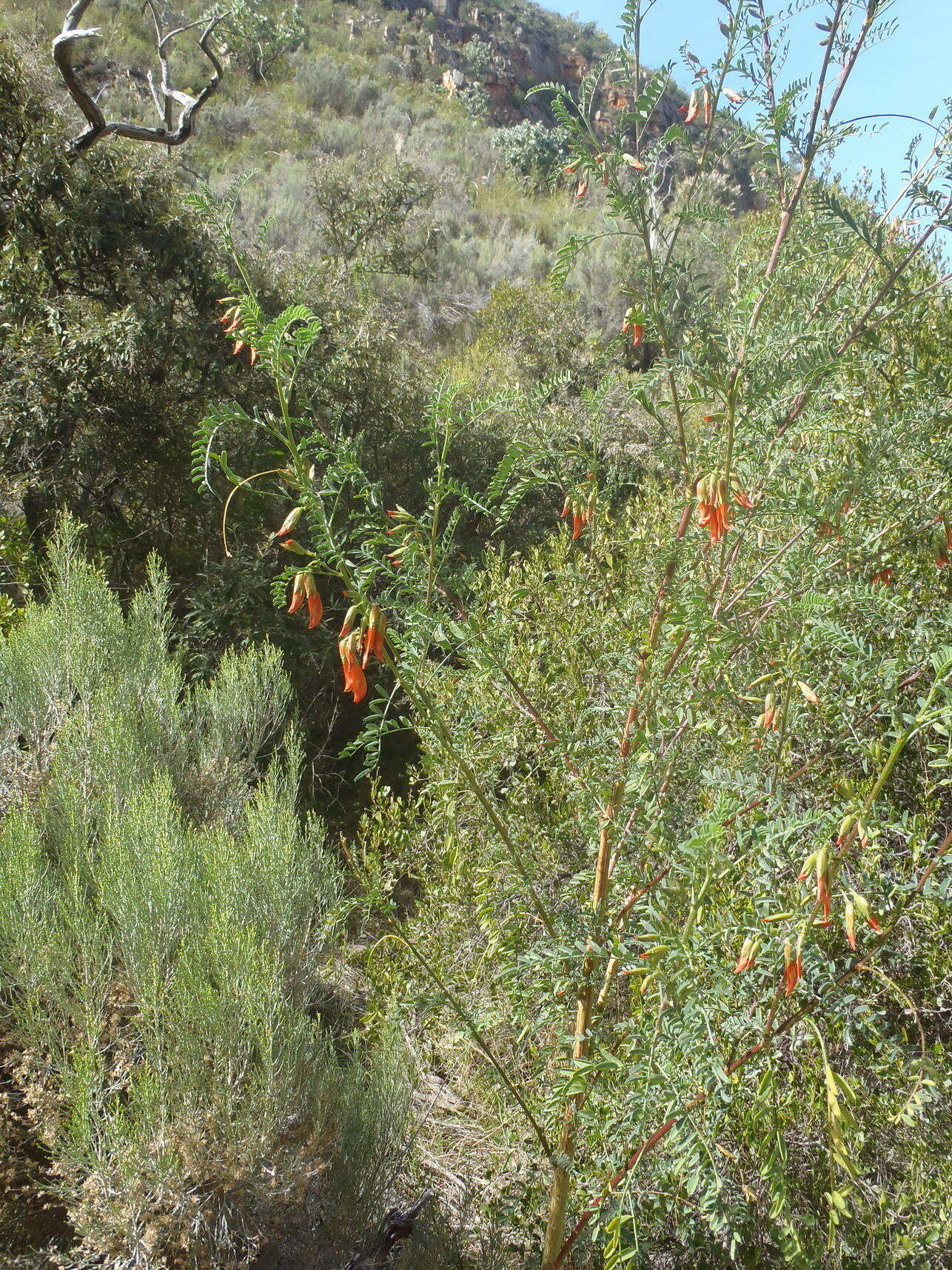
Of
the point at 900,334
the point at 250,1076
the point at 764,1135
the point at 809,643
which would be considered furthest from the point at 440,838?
the point at 900,334

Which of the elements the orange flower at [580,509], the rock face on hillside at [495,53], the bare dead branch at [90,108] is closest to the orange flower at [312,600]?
the orange flower at [580,509]

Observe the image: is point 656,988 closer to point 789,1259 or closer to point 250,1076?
point 789,1259

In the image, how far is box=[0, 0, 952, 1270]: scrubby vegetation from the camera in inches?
43.3

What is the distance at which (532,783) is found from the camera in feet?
7.59

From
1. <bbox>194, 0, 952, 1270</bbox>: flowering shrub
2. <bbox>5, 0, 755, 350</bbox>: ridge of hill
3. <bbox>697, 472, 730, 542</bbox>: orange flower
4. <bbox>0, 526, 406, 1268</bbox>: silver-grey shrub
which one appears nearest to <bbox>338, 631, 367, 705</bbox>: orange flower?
<bbox>194, 0, 952, 1270</bbox>: flowering shrub

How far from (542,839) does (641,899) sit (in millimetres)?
945

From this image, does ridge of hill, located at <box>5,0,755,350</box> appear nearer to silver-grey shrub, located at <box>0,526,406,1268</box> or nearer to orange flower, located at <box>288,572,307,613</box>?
silver-grey shrub, located at <box>0,526,406,1268</box>

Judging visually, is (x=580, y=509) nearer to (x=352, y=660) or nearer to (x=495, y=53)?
(x=352, y=660)

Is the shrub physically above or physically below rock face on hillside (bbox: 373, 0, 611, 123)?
below

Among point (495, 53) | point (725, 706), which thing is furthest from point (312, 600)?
point (495, 53)

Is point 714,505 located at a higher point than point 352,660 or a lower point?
higher

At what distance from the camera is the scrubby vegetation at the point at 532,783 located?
1100 millimetres

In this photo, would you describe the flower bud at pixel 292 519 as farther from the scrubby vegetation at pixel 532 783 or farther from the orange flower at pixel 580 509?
the orange flower at pixel 580 509

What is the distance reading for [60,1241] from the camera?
1915mm
